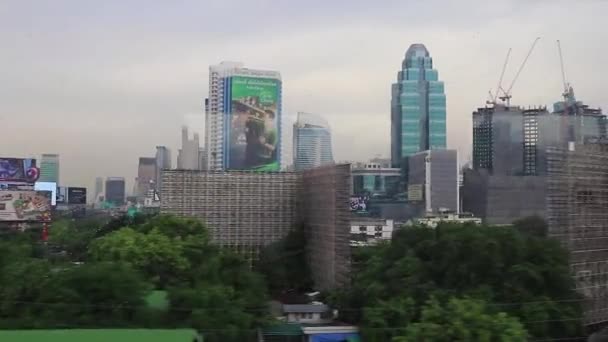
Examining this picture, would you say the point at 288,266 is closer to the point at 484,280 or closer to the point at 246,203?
the point at 246,203

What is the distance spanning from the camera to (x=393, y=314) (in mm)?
12789

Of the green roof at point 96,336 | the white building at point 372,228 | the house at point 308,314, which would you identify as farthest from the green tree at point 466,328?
the white building at point 372,228

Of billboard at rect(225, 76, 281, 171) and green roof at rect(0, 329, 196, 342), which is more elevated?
billboard at rect(225, 76, 281, 171)

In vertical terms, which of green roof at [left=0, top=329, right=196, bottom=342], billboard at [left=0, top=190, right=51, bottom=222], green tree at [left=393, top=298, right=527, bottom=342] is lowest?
green roof at [left=0, top=329, right=196, bottom=342]

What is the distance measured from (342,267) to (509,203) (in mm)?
23355

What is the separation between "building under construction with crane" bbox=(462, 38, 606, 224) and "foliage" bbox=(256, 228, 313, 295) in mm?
15826

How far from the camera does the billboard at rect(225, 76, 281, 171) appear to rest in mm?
50562

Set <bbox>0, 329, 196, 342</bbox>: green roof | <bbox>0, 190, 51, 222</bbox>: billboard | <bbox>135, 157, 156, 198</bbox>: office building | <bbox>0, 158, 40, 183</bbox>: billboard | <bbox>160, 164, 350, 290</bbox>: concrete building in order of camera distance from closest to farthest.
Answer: <bbox>0, 329, 196, 342</bbox>: green roof, <bbox>160, 164, 350, 290</bbox>: concrete building, <bbox>0, 190, 51, 222</bbox>: billboard, <bbox>0, 158, 40, 183</bbox>: billboard, <bbox>135, 157, 156, 198</bbox>: office building

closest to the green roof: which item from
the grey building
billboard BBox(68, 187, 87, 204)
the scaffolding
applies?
the scaffolding

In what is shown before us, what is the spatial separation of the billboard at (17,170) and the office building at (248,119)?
1853 centimetres

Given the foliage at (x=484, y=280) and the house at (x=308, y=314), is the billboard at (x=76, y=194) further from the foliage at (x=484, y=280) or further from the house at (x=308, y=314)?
the foliage at (x=484, y=280)

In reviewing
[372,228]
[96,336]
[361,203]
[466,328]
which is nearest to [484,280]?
[466,328]

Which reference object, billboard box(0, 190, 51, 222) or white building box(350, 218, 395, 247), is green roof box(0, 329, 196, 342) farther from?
white building box(350, 218, 395, 247)

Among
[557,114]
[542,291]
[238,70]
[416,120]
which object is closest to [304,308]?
[542,291]
